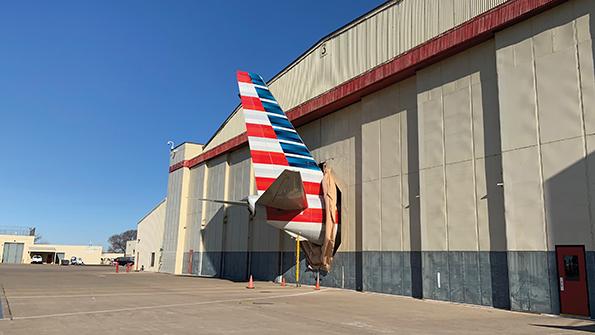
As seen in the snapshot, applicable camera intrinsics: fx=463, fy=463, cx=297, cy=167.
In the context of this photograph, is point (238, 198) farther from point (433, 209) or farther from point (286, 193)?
point (433, 209)

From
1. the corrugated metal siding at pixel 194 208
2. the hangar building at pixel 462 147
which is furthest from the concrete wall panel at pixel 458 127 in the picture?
the corrugated metal siding at pixel 194 208

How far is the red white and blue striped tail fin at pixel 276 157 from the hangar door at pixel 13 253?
96316 millimetres

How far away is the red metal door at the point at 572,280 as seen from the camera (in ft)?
51.7

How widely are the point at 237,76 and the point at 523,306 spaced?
64.8ft

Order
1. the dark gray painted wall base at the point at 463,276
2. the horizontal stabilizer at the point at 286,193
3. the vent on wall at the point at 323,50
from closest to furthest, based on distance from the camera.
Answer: the dark gray painted wall base at the point at 463,276 < the horizontal stabilizer at the point at 286,193 < the vent on wall at the point at 323,50

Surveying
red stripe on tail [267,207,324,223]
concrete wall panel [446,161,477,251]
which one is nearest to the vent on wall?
red stripe on tail [267,207,324,223]

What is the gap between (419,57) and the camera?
2294 centimetres

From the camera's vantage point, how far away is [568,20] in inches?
674

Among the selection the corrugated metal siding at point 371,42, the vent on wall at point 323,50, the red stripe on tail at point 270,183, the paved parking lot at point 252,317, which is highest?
the vent on wall at point 323,50

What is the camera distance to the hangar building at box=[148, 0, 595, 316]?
655 inches

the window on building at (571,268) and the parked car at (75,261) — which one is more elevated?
the window on building at (571,268)

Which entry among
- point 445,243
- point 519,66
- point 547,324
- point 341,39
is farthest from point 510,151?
point 341,39

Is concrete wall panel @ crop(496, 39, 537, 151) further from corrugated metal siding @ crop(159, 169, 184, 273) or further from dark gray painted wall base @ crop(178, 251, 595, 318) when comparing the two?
corrugated metal siding @ crop(159, 169, 184, 273)

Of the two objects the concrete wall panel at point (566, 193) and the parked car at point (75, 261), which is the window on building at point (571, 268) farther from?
the parked car at point (75, 261)
